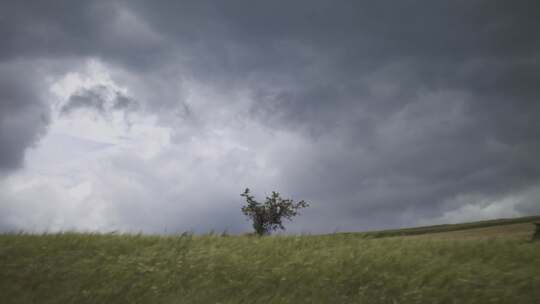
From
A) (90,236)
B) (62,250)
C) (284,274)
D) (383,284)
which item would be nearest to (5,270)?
(62,250)

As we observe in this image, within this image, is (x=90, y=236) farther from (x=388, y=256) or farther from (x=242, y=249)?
(x=388, y=256)

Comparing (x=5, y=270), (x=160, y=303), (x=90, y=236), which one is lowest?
(x=160, y=303)

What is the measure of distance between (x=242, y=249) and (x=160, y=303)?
4.50m

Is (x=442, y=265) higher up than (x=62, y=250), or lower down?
A: lower down

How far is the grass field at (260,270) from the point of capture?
1202 cm

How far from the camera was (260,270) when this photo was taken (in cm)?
1370

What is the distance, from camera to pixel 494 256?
50.4 ft

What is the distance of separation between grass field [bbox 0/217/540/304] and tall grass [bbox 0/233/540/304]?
3 cm

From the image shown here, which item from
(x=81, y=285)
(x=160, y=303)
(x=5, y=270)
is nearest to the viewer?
(x=160, y=303)

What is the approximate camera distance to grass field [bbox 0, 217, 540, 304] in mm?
12016

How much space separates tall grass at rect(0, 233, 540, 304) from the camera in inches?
473

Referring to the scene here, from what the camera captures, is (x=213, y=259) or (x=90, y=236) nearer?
(x=213, y=259)

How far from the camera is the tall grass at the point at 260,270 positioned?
12.0m

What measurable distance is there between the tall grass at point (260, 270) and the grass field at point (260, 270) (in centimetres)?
3
